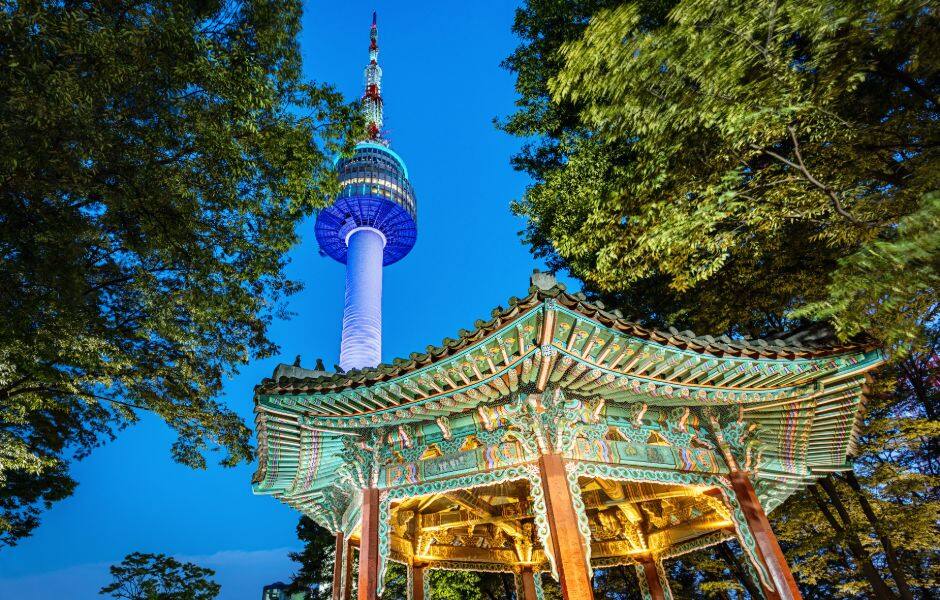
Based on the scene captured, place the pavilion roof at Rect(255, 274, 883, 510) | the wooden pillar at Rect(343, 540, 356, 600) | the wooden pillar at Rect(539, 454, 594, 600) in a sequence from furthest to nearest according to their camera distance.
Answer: the wooden pillar at Rect(343, 540, 356, 600) → the pavilion roof at Rect(255, 274, 883, 510) → the wooden pillar at Rect(539, 454, 594, 600)

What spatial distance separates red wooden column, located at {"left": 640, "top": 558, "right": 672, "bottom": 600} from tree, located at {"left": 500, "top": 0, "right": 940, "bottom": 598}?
13.4 ft

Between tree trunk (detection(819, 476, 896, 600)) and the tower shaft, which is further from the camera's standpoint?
the tower shaft

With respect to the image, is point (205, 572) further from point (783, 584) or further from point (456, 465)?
point (783, 584)

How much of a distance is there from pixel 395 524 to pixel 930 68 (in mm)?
11338

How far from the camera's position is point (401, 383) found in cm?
612

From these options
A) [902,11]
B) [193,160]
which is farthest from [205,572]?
[902,11]

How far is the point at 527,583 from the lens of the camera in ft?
37.9

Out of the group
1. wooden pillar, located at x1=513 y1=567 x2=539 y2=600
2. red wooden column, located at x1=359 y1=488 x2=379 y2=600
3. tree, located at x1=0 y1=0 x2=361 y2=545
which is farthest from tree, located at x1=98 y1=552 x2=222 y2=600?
red wooden column, located at x1=359 y1=488 x2=379 y2=600

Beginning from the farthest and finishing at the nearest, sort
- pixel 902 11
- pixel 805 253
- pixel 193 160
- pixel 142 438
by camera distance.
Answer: pixel 142 438, pixel 805 253, pixel 193 160, pixel 902 11

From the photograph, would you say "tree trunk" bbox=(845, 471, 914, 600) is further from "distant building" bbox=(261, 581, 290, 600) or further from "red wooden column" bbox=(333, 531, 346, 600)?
"distant building" bbox=(261, 581, 290, 600)

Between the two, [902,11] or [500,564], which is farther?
[500,564]

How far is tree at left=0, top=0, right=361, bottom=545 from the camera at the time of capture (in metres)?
6.27

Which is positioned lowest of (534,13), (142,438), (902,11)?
(902,11)

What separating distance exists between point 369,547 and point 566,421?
3188 millimetres
